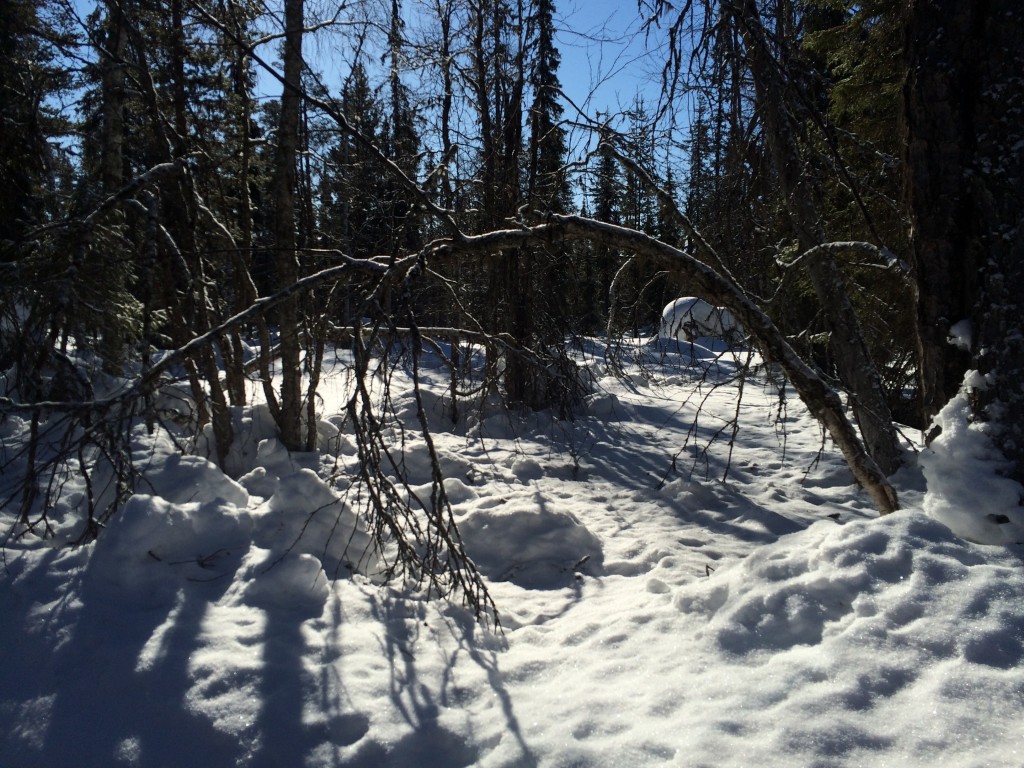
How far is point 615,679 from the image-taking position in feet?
8.82

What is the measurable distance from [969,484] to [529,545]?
286cm

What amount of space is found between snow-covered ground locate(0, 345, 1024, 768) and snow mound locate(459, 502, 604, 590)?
2.5 inches

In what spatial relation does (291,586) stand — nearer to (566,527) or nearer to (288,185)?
(566,527)

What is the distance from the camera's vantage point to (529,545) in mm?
4695

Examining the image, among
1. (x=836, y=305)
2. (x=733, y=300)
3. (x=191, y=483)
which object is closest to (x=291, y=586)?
(x=191, y=483)

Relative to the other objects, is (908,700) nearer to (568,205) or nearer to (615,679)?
(615,679)

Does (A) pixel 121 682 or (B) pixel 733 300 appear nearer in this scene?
(A) pixel 121 682

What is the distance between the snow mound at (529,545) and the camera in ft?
14.4

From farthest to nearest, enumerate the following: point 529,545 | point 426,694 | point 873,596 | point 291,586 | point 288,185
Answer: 1. point 288,185
2. point 529,545
3. point 291,586
4. point 426,694
5. point 873,596

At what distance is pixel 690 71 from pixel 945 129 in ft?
4.73

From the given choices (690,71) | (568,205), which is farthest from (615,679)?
(568,205)

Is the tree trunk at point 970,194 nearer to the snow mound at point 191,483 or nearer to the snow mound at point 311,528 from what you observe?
the snow mound at point 311,528

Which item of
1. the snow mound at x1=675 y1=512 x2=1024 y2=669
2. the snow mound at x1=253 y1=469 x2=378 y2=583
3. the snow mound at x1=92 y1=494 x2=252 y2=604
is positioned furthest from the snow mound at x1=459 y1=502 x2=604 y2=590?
the snow mound at x1=92 y1=494 x2=252 y2=604

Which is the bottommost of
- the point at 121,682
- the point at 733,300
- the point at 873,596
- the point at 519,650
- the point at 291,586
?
the point at 519,650
